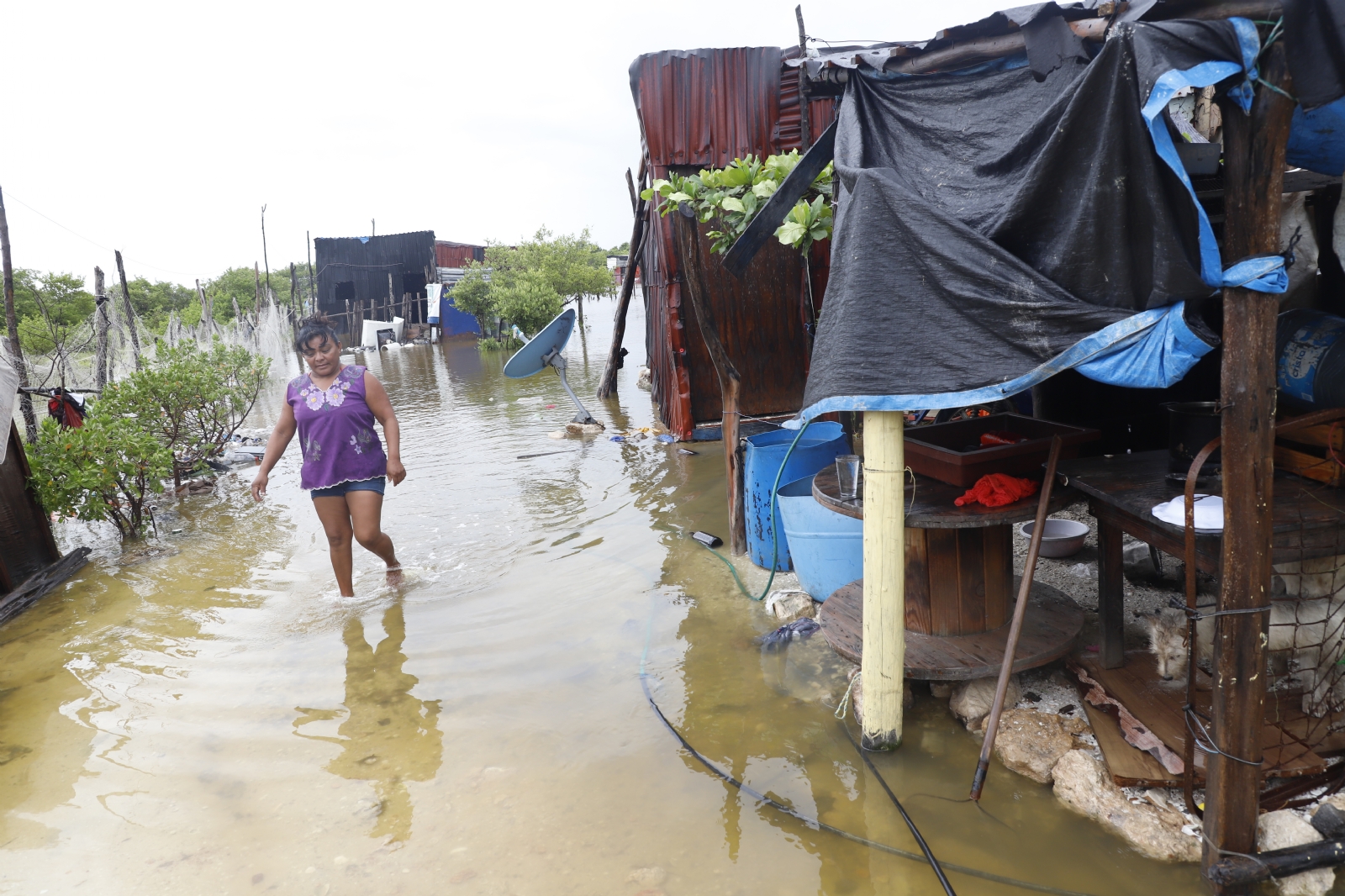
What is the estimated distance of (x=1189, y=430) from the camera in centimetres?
299

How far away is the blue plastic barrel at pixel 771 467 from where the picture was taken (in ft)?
17.1

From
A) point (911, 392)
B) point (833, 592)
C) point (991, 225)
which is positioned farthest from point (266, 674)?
point (991, 225)

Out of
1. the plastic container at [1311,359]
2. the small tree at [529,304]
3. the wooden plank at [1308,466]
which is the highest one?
the small tree at [529,304]

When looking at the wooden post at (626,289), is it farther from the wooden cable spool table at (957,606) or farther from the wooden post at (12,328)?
the wooden cable spool table at (957,606)

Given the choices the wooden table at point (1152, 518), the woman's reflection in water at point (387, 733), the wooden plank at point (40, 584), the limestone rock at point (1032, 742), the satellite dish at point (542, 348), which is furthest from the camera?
the satellite dish at point (542, 348)

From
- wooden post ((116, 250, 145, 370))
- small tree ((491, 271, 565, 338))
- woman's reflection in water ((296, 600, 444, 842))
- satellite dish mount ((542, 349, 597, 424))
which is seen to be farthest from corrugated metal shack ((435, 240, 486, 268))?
woman's reflection in water ((296, 600, 444, 842))

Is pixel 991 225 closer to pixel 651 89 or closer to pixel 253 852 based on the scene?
pixel 253 852

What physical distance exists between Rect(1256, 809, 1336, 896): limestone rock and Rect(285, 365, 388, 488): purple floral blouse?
4.76 metres

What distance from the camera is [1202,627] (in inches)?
134

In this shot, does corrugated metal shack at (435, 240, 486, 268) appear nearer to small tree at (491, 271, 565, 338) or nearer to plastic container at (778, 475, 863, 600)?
small tree at (491, 271, 565, 338)

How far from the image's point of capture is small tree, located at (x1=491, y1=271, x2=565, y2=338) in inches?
903

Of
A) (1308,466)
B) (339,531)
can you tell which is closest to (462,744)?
(339,531)

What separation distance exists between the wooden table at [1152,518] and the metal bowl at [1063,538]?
1100 mm

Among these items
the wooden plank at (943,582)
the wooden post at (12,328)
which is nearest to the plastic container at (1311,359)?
the wooden plank at (943,582)
